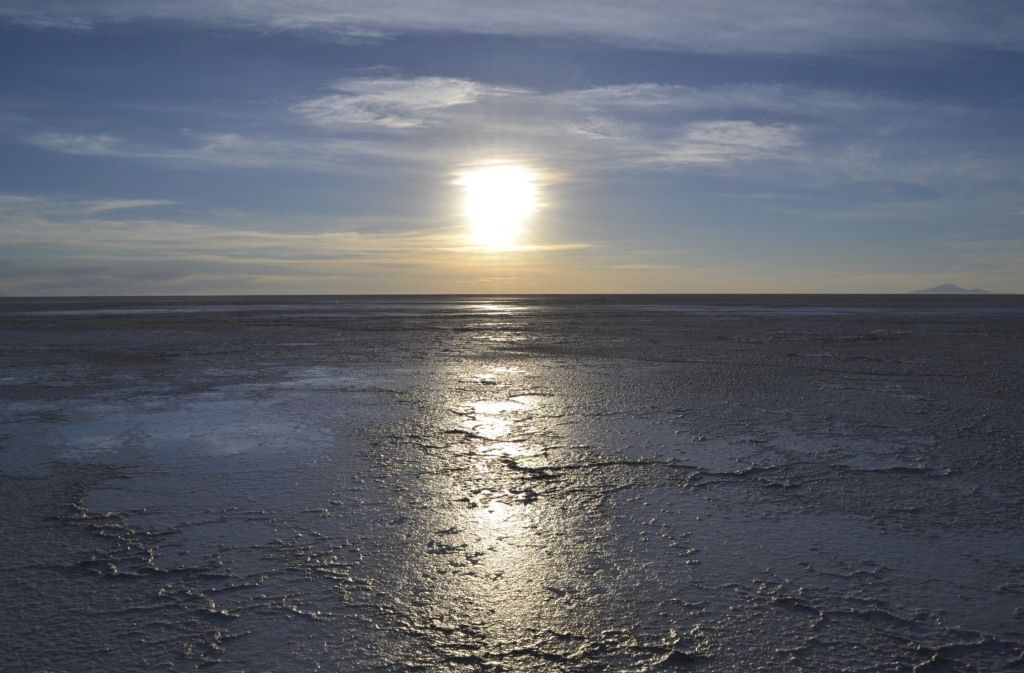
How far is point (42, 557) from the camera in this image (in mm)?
3521

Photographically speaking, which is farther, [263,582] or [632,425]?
[632,425]

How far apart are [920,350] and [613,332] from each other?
306 inches

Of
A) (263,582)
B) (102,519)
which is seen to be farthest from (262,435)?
(263,582)

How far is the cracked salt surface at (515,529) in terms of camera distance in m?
2.69

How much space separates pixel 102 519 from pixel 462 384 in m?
5.57

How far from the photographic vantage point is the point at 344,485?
4.77m

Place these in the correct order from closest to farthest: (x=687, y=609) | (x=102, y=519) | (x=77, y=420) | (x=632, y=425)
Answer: (x=687, y=609)
(x=102, y=519)
(x=632, y=425)
(x=77, y=420)

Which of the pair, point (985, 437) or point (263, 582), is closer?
point (263, 582)

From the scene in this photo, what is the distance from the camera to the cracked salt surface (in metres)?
2.69

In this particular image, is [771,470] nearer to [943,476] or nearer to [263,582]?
[943,476]

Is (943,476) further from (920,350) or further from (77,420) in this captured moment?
(920,350)

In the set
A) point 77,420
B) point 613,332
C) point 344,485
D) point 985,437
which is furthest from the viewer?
point 613,332

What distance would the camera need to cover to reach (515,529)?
153 inches

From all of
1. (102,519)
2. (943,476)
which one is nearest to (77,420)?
(102,519)
